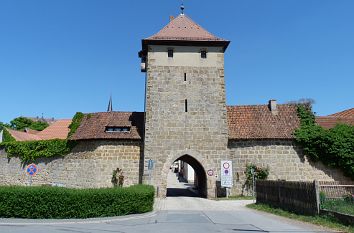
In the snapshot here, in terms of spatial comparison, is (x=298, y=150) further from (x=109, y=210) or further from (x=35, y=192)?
(x=35, y=192)

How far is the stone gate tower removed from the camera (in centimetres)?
2512

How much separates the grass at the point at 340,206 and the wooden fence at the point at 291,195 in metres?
0.37

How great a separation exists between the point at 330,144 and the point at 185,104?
36.2 feet

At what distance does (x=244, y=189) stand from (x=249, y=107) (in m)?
7.06

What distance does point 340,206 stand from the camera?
→ 1231 cm

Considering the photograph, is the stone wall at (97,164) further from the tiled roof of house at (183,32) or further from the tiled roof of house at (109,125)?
the tiled roof of house at (183,32)

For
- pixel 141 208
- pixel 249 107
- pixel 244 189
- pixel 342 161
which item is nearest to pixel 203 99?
pixel 249 107

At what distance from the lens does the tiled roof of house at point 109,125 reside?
26800 mm

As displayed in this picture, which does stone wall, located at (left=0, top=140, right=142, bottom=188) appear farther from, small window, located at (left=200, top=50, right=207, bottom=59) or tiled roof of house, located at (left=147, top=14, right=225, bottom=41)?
tiled roof of house, located at (left=147, top=14, right=225, bottom=41)

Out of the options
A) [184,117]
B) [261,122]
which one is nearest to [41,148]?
[184,117]

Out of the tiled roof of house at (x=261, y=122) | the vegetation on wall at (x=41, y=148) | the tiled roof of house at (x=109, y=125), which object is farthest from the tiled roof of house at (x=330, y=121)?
the vegetation on wall at (x=41, y=148)

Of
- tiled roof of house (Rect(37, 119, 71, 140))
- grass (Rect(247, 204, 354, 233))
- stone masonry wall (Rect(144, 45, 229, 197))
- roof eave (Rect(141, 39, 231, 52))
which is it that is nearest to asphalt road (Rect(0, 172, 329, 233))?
grass (Rect(247, 204, 354, 233))

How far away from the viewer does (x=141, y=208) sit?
49.8ft

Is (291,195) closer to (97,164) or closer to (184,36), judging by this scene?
(97,164)
